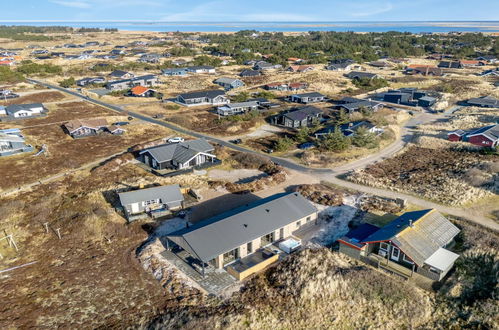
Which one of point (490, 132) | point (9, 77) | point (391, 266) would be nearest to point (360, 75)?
point (490, 132)

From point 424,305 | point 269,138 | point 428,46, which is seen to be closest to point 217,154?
point 269,138

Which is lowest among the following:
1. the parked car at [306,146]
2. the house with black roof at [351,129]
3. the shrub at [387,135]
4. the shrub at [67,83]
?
the parked car at [306,146]

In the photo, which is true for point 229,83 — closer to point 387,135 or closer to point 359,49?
point 387,135

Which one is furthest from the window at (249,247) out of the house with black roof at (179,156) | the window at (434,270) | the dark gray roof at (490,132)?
the dark gray roof at (490,132)

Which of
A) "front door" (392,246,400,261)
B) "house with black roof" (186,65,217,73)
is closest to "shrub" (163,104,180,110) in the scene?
"house with black roof" (186,65,217,73)

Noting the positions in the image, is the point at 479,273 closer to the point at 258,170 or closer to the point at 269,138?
the point at 258,170

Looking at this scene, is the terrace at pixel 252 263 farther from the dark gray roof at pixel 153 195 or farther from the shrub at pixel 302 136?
the shrub at pixel 302 136

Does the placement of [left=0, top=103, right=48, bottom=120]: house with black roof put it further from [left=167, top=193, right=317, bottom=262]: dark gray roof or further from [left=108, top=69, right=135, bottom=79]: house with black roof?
[left=167, top=193, right=317, bottom=262]: dark gray roof
